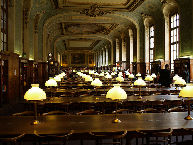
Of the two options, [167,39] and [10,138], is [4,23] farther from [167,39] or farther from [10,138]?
[167,39]

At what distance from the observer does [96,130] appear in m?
3.49

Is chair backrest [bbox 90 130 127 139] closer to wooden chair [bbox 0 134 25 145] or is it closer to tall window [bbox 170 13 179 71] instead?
wooden chair [bbox 0 134 25 145]

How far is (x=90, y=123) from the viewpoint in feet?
12.9

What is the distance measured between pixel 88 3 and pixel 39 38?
525cm

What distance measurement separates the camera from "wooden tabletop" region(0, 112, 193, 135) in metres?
3.54

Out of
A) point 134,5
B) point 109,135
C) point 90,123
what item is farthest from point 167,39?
point 109,135

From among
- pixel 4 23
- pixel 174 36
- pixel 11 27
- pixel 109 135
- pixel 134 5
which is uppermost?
pixel 134 5

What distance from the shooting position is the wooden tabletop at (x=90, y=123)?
3541 millimetres

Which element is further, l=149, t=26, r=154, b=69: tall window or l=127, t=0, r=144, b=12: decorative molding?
l=149, t=26, r=154, b=69: tall window

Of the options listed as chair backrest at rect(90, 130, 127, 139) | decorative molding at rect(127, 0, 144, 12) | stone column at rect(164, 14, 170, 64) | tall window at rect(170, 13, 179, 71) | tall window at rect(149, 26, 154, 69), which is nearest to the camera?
chair backrest at rect(90, 130, 127, 139)

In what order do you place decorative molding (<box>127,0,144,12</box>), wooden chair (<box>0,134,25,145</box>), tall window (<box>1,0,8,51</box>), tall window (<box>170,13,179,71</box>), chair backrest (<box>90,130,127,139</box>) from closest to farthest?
wooden chair (<box>0,134,25,145</box>)
chair backrest (<box>90,130,127,139</box>)
tall window (<box>1,0,8,51</box>)
tall window (<box>170,13,179,71</box>)
decorative molding (<box>127,0,144,12</box>)

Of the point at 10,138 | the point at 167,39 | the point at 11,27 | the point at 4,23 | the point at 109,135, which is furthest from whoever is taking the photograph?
the point at 167,39

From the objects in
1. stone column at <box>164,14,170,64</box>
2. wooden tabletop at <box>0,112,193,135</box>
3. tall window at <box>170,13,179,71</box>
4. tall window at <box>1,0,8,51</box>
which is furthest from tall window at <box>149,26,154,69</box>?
wooden tabletop at <box>0,112,193,135</box>

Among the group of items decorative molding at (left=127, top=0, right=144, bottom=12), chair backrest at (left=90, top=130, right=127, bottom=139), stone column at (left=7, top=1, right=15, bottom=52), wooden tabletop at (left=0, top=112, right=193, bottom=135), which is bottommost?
chair backrest at (left=90, top=130, right=127, bottom=139)
